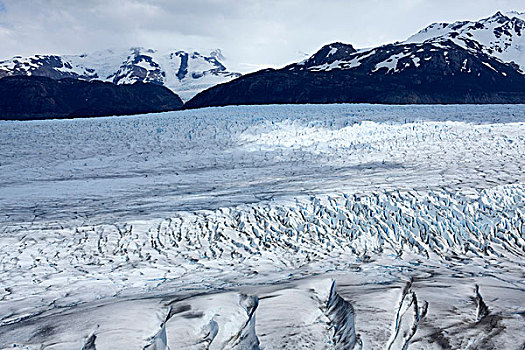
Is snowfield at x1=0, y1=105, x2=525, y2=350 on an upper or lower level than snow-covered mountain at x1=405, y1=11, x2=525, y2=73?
lower

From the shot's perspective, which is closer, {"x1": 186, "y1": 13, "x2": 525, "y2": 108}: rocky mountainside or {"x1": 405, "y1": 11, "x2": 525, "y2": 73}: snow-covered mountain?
{"x1": 186, "y1": 13, "x2": 525, "y2": 108}: rocky mountainside

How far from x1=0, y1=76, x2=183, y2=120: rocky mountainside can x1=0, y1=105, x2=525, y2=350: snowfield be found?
9141cm

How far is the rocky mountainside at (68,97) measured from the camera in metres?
100

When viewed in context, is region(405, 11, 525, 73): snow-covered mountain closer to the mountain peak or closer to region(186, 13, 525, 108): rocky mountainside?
the mountain peak

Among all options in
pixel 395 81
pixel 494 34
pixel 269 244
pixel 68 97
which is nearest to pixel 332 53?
pixel 395 81

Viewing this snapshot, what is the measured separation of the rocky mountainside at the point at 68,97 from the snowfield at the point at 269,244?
9141 centimetres

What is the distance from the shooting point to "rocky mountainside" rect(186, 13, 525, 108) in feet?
222

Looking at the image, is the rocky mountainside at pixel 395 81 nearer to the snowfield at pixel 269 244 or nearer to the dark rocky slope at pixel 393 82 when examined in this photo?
the dark rocky slope at pixel 393 82

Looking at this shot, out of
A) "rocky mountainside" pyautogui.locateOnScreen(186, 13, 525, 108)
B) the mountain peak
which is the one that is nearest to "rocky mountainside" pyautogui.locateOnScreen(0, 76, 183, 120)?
"rocky mountainside" pyautogui.locateOnScreen(186, 13, 525, 108)

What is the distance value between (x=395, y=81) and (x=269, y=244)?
233 ft

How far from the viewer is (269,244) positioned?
5211mm

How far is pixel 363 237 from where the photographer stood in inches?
208

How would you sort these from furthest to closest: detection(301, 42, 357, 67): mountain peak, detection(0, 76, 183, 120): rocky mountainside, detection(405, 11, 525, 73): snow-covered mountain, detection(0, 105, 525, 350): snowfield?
detection(405, 11, 525, 73): snow-covered mountain, detection(0, 76, 183, 120): rocky mountainside, detection(301, 42, 357, 67): mountain peak, detection(0, 105, 525, 350): snowfield

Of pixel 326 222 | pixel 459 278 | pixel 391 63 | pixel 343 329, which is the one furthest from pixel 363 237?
pixel 391 63
